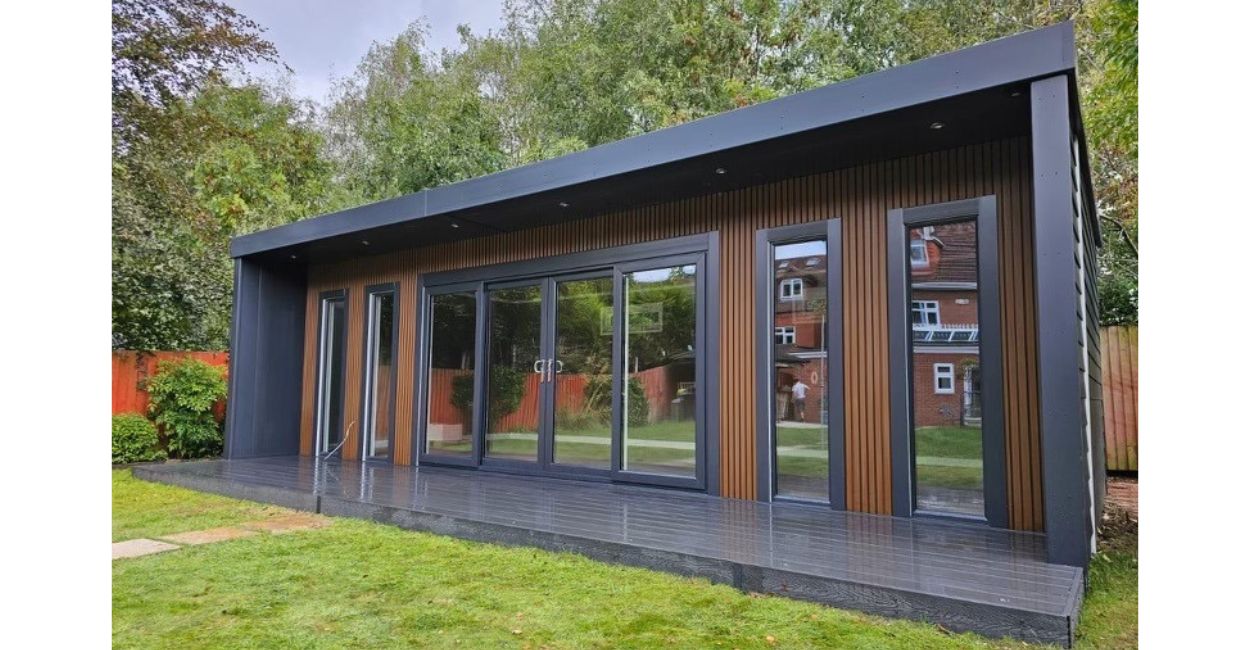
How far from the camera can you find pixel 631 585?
3.13 meters

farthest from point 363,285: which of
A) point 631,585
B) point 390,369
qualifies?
point 631,585

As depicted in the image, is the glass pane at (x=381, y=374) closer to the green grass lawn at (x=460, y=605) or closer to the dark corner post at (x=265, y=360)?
the dark corner post at (x=265, y=360)

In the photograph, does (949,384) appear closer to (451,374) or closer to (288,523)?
(288,523)

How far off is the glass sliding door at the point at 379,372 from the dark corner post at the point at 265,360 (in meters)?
1.13

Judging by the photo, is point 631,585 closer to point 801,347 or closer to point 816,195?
point 801,347

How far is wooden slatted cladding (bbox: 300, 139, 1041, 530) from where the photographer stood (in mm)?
3910

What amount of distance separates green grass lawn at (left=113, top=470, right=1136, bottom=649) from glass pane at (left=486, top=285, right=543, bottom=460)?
215 cm

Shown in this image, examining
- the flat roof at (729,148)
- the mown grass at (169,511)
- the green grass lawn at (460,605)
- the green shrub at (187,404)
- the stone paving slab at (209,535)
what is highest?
the flat roof at (729,148)

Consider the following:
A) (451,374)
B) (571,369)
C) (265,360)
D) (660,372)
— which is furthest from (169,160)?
(660,372)

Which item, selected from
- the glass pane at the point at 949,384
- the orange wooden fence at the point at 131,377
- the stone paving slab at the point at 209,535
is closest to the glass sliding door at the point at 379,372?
the orange wooden fence at the point at 131,377

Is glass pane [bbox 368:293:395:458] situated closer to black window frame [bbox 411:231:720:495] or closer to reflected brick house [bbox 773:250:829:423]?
black window frame [bbox 411:231:720:495]

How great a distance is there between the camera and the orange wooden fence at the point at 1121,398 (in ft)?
23.3

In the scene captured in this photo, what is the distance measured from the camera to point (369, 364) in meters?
7.38

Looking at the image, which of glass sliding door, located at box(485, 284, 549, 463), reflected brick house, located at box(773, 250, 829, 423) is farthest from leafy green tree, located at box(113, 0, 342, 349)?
reflected brick house, located at box(773, 250, 829, 423)
